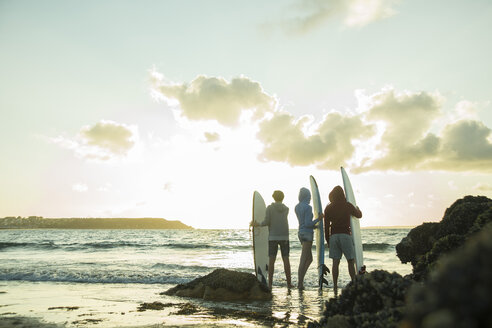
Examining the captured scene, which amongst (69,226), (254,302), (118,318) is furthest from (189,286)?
(69,226)

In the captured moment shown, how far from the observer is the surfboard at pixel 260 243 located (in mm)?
9078

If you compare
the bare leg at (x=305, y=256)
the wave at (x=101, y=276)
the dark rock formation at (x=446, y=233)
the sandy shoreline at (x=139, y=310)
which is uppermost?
the dark rock formation at (x=446, y=233)

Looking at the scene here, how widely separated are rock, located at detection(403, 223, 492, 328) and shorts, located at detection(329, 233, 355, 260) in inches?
260

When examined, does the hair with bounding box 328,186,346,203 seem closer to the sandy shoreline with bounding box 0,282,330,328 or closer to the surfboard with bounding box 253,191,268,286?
the sandy shoreline with bounding box 0,282,330,328

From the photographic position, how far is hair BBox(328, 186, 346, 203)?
293 inches

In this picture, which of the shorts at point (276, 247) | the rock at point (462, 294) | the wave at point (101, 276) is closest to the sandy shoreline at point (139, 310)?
the shorts at point (276, 247)

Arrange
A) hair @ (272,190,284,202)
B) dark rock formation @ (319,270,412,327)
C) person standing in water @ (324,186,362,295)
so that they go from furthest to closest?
1. hair @ (272,190,284,202)
2. person standing in water @ (324,186,362,295)
3. dark rock formation @ (319,270,412,327)

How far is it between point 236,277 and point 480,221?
16.2 feet

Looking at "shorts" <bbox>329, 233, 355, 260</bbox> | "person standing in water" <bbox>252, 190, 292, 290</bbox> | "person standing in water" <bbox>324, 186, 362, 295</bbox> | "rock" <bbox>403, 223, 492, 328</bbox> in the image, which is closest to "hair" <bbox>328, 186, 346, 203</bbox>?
"person standing in water" <bbox>324, 186, 362, 295</bbox>

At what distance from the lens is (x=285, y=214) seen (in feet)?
28.9

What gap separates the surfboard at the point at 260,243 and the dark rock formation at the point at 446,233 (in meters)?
4.04

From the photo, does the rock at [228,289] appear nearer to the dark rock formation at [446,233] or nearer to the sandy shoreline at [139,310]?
the sandy shoreline at [139,310]

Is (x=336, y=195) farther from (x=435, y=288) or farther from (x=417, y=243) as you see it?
(x=435, y=288)

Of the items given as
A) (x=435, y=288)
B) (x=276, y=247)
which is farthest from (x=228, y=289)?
(x=435, y=288)
